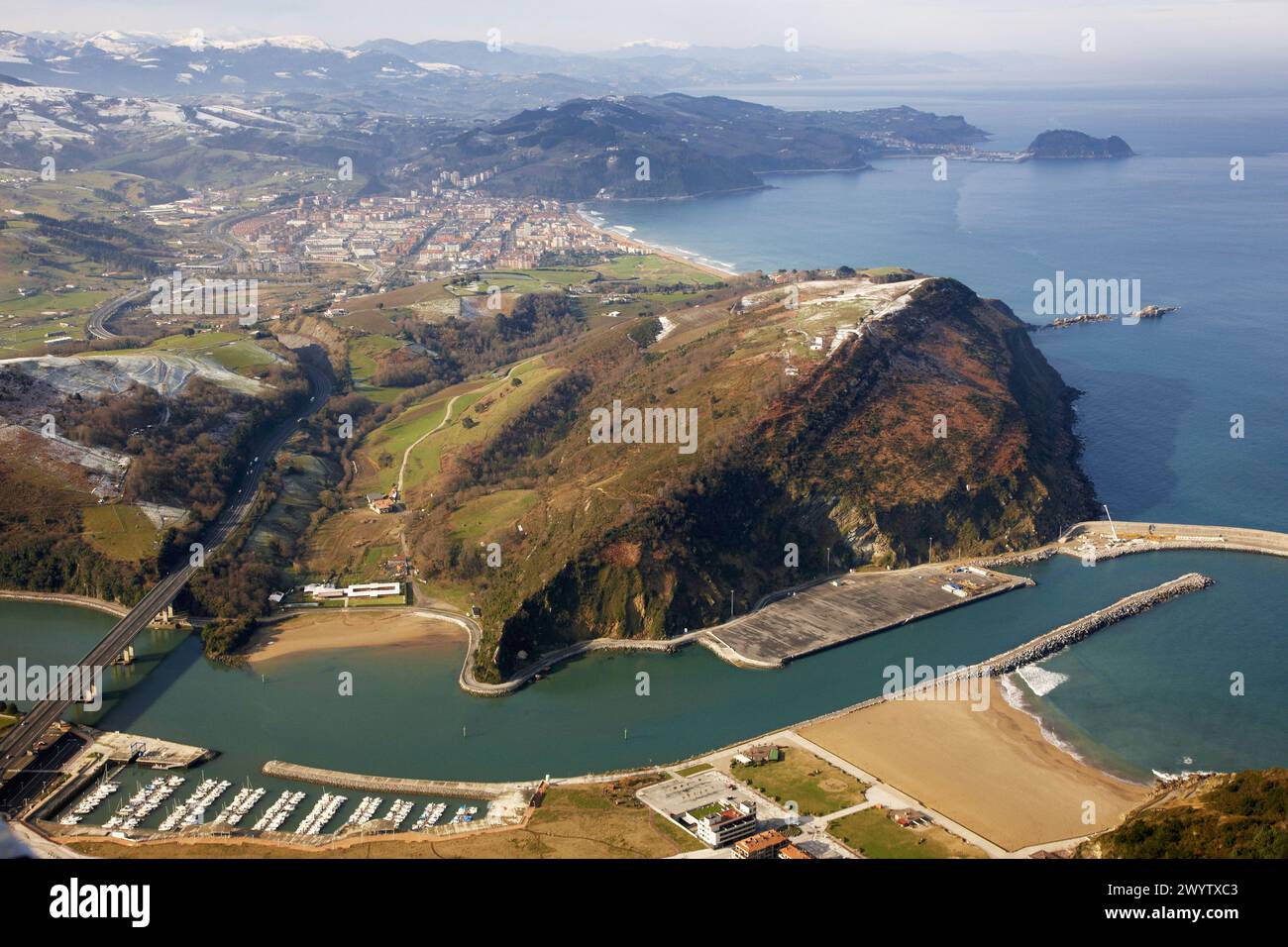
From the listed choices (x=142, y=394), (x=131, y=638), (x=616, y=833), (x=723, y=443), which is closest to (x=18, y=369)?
(x=142, y=394)

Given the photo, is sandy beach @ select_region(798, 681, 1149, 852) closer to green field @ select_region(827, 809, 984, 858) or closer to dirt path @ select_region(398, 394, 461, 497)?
green field @ select_region(827, 809, 984, 858)

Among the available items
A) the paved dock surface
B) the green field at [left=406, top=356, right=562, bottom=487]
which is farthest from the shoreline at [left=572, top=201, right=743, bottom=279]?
the paved dock surface

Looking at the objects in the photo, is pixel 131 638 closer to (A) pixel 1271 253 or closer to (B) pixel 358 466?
(B) pixel 358 466

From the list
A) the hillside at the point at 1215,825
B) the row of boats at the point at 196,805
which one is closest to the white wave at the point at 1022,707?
the hillside at the point at 1215,825

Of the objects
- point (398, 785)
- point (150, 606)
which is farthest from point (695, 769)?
point (150, 606)

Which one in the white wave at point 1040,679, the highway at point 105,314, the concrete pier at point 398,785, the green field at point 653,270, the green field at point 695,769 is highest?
the green field at point 653,270

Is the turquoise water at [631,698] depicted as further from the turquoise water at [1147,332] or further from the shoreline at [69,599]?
the shoreline at [69,599]
